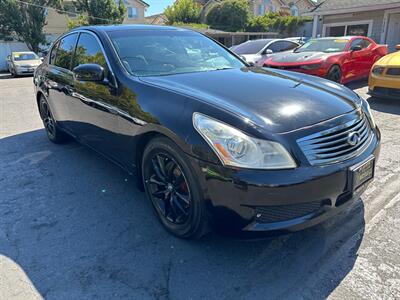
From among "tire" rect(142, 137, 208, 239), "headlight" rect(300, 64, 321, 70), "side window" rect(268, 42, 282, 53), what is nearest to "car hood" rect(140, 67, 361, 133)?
"tire" rect(142, 137, 208, 239)

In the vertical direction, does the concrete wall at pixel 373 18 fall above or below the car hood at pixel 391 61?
above

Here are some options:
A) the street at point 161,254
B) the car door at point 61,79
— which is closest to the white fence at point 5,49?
the car door at point 61,79

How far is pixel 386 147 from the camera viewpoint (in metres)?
4.25

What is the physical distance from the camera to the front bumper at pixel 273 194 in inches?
73.5

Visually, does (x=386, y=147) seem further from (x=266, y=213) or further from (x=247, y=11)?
(x=247, y=11)

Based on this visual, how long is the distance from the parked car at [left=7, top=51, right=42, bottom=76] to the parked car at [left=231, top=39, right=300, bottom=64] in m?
12.7

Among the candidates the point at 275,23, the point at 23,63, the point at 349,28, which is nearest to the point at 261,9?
the point at 275,23

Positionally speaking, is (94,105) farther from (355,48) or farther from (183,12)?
(183,12)

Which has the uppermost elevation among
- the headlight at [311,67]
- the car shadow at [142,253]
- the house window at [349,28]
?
the house window at [349,28]

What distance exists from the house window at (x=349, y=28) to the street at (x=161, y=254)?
15.9 metres

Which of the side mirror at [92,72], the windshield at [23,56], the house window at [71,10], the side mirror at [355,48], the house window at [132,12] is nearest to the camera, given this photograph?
the side mirror at [92,72]

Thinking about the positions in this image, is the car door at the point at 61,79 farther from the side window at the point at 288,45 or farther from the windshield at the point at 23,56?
the windshield at the point at 23,56

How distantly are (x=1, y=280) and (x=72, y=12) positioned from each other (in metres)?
34.1

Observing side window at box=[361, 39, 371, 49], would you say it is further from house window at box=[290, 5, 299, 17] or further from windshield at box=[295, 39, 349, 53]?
house window at box=[290, 5, 299, 17]
